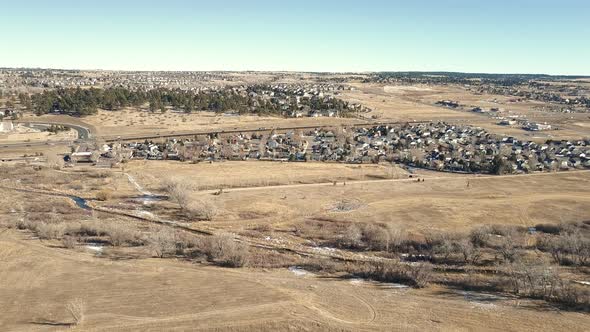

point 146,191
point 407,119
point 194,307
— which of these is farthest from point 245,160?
point 407,119

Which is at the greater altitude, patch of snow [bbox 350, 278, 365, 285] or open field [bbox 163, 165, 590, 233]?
patch of snow [bbox 350, 278, 365, 285]

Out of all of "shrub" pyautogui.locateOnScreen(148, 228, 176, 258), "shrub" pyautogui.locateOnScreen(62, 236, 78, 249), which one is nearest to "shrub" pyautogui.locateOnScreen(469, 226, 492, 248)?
"shrub" pyautogui.locateOnScreen(148, 228, 176, 258)

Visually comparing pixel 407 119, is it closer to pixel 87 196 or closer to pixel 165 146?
pixel 165 146

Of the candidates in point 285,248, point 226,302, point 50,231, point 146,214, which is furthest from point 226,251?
point 50,231

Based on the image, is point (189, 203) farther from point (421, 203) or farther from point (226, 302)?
point (421, 203)

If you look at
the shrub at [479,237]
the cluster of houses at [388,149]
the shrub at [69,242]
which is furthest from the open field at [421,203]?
the shrub at [69,242]

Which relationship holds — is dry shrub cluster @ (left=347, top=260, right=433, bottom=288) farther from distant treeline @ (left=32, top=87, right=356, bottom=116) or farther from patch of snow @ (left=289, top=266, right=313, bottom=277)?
distant treeline @ (left=32, top=87, right=356, bottom=116)

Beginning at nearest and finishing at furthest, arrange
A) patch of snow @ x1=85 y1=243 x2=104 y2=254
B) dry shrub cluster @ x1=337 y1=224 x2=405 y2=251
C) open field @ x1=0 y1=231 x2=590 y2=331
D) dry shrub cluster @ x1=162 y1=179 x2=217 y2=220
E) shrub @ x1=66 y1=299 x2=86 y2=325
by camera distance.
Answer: shrub @ x1=66 y1=299 x2=86 y2=325
open field @ x1=0 y1=231 x2=590 y2=331
patch of snow @ x1=85 y1=243 x2=104 y2=254
dry shrub cluster @ x1=337 y1=224 x2=405 y2=251
dry shrub cluster @ x1=162 y1=179 x2=217 y2=220
